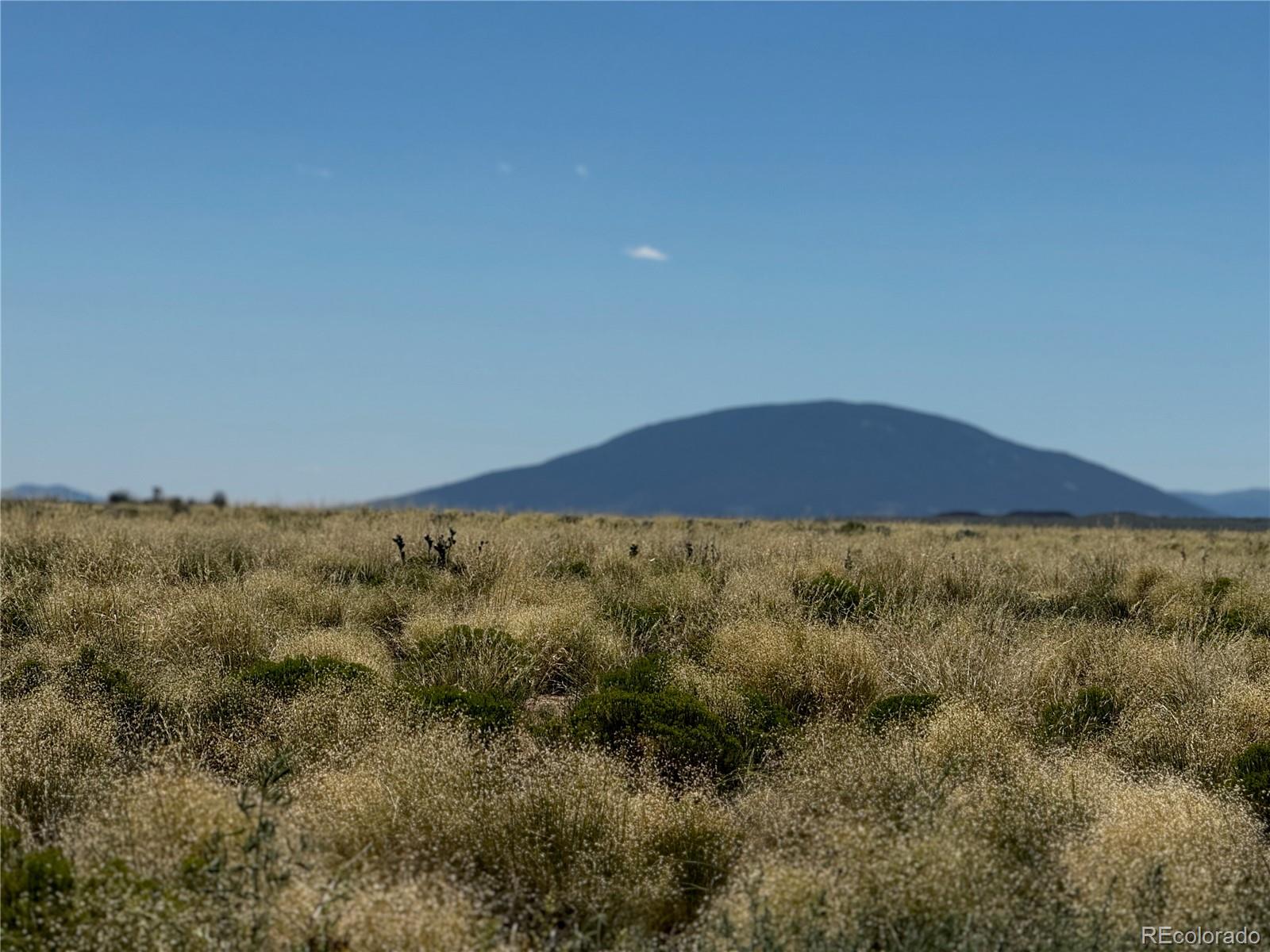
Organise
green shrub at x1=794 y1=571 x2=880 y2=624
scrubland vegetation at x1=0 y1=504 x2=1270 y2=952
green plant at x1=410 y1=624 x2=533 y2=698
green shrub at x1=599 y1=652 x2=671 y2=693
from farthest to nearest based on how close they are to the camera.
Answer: green shrub at x1=794 y1=571 x2=880 y2=624, green plant at x1=410 y1=624 x2=533 y2=698, green shrub at x1=599 y1=652 x2=671 y2=693, scrubland vegetation at x1=0 y1=504 x2=1270 y2=952

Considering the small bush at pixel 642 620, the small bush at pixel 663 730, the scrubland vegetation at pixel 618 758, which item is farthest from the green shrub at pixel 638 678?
the small bush at pixel 642 620

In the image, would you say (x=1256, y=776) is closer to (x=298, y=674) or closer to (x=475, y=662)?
(x=475, y=662)

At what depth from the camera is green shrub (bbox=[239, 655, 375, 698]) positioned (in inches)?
336

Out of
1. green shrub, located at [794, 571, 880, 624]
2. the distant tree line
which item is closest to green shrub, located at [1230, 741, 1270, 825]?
green shrub, located at [794, 571, 880, 624]

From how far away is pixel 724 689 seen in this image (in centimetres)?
886

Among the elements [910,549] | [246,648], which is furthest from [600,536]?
[246,648]

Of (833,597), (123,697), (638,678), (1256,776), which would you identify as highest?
(833,597)

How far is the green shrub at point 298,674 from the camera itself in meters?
8.52

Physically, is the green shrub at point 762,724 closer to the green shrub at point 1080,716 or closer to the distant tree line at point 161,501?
the green shrub at point 1080,716

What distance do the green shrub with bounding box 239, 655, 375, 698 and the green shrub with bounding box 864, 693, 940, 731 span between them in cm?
392

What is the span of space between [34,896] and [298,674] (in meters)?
3.74

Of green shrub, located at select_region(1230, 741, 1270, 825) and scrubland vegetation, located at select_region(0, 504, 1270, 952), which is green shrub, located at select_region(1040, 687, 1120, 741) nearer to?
scrubland vegetation, located at select_region(0, 504, 1270, 952)

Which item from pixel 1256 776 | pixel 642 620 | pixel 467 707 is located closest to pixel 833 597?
pixel 642 620

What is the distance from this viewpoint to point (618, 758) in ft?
24.5
